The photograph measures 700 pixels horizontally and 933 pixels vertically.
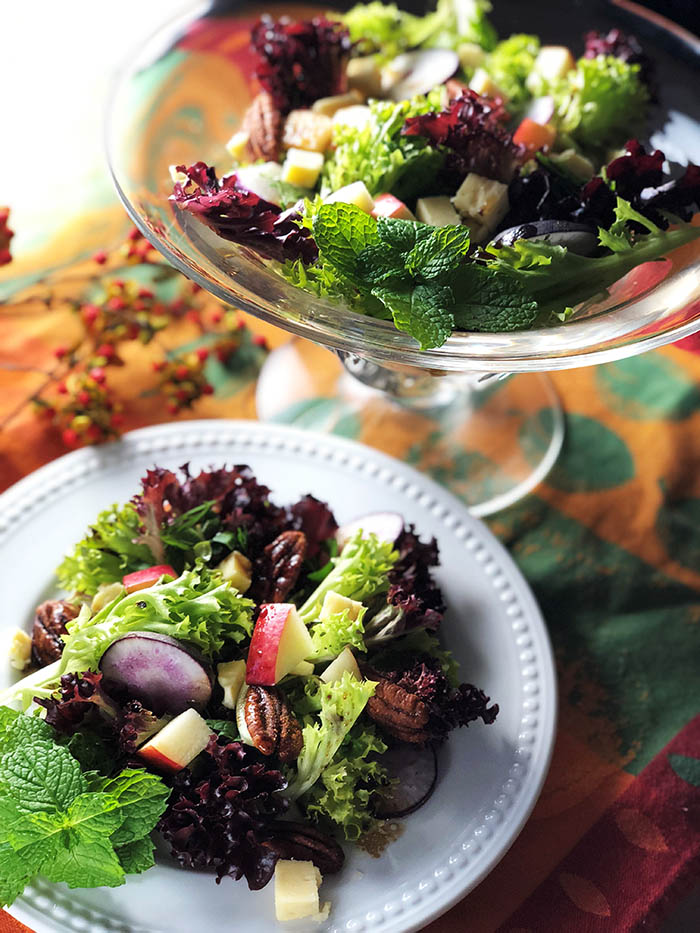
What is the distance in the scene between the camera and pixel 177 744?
1226 millimetres

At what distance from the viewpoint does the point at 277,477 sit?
1.73 m

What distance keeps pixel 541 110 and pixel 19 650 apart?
4.59ft

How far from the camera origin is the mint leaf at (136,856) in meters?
1.18

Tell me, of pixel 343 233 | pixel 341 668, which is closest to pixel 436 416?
pixel 343 233

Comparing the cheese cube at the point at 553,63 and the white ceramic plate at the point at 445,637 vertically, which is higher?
the cheese cube at the point at 553,63

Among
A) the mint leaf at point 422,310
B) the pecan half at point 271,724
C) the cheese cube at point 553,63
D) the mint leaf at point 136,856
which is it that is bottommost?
the mint leaf at point 136,856

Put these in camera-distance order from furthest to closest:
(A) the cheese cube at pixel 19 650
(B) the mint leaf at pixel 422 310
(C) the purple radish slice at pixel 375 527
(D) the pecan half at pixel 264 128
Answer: (D) the pecan half at pixel 264 128 → (C) the purple radish slice at pixel 375 527 → (A) the cheese cube at pixel 19 650 → (B) the mint leaf at pixel 422 310

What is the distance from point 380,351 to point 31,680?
669mm

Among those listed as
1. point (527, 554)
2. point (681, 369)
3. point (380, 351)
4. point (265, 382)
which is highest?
point (380, 351)

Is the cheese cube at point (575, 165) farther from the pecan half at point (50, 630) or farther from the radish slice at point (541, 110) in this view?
the pecan half at point (50, 630)

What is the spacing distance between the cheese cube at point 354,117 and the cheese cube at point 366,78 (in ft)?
0.53

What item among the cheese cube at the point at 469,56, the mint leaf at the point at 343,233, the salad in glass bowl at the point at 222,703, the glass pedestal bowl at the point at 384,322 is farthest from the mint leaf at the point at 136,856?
the cheese cube at the point at 469,56

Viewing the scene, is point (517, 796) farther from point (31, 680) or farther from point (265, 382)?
point (265, 382)

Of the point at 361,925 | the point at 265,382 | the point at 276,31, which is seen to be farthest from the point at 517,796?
the point at 276,31
